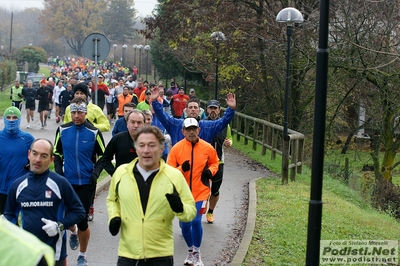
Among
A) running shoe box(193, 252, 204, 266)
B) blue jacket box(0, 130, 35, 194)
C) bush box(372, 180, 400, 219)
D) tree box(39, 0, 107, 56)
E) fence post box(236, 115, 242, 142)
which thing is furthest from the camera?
tree box(39, 0, 107, 56)

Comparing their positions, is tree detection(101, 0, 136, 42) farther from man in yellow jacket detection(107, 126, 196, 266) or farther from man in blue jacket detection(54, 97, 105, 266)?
man in yellow jacket detection(107, 126, 196, 266)

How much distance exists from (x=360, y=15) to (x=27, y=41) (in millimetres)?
155399

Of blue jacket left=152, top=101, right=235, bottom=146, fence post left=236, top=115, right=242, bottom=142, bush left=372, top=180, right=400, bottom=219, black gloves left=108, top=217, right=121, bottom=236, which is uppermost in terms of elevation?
blue jacket left=152, top=101, right=235, bottom=146

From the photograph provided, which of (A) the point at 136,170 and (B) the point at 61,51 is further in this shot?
(B) the point at 61,51

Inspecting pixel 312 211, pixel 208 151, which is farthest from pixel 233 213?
pixel 312 211

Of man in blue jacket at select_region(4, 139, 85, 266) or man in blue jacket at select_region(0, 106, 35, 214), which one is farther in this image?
man in blue jacket at select_region(0, 106, 35, 214)

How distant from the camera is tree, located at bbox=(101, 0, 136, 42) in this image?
12762 cm

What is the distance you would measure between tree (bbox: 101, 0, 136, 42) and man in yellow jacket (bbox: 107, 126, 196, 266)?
124 m

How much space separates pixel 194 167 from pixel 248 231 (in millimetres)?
2288

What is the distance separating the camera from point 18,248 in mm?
1804

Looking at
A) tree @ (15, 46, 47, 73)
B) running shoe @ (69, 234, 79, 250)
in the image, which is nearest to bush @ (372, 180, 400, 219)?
running shoe @ (69, 234, 79, 250)

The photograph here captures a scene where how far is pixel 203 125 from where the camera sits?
9.33 meters

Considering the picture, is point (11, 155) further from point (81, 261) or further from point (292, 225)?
point (292, 225)

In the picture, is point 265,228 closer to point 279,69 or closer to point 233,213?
point 233,213
